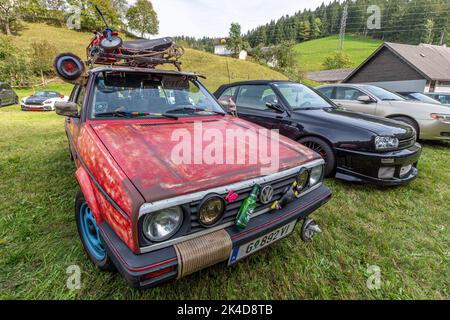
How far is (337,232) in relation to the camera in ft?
8.16

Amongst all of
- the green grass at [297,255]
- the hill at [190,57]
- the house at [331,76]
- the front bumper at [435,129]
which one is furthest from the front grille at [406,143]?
the house at [331,76]

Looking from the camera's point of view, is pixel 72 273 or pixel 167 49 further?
pixel 167 49

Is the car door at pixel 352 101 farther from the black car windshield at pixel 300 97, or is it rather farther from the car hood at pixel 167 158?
the car hood at pixel 167 158

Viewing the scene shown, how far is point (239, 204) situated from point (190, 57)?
35452 millimetres

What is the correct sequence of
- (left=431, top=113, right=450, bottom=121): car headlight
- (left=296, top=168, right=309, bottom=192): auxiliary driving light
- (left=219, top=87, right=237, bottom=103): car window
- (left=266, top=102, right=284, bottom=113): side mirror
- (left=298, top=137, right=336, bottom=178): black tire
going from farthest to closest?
(left=431, top=113, right=450, bottom=121): car headlight
(left=219, top=87, right=237, bottom=103): car window
(left=266, top=102, right=284, bottom=113): side mirror
(left=298, top=137, right=336, bottom=178): black tire
(left=296, top=168, right=309, bottom=192): auxiliary driving light

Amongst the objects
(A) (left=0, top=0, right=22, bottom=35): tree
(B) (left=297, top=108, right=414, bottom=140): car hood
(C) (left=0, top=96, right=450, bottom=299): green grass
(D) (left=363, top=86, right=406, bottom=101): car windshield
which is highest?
(A) (left=0, top=0, right=22, bottom=35): tree

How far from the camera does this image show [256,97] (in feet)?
14.4

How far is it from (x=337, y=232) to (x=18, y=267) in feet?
9.82

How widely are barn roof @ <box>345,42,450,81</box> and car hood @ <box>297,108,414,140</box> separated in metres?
24.4

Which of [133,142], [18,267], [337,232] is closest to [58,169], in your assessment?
[18,267]

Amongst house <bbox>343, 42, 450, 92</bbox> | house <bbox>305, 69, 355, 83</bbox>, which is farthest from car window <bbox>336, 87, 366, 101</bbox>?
house <bbox>305, 69, 355, 83</bbox>

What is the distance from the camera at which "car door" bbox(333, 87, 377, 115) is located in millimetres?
6059

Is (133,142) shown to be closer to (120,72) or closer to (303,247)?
(120,72)

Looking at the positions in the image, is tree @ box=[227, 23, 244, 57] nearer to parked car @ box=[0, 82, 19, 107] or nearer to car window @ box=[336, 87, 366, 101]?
parked car @ box=[0, 82, 19, 107]
